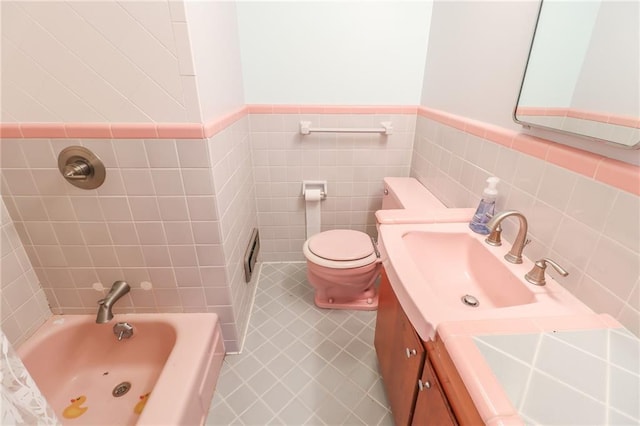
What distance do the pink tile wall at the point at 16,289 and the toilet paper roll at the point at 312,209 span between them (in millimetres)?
1379

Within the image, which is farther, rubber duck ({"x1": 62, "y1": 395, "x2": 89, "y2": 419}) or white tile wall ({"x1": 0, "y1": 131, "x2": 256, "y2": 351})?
rubber duck ({"x1": 62, "y1": 395, "x2": 89, "y2": 419})

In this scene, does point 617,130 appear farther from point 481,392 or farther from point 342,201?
point 342,201

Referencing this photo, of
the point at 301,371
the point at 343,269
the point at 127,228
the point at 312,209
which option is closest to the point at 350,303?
the point at 343,269

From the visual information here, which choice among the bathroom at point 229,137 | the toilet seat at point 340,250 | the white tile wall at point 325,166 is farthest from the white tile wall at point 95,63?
the toilet seat at point 340,250

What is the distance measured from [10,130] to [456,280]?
5.47ft

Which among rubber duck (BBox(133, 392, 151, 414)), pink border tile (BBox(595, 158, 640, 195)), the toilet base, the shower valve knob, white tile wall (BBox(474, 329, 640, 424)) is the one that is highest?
pink border tile (BBox(595, 158, 640, 195))

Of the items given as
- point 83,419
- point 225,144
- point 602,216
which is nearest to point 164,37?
point 225,144

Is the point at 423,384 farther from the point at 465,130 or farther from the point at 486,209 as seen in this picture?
the point at 465,130

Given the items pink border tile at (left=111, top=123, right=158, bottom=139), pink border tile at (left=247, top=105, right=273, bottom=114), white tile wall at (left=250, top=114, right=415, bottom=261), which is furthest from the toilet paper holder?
pink border tile at (left=111, top=123, right=158, bottom=139)

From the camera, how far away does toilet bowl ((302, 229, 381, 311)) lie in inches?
64.4

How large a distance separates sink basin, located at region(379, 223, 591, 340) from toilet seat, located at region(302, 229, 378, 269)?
0.57 meters

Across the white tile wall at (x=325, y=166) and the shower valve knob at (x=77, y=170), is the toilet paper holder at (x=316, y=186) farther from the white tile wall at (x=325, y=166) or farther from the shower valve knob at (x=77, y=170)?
the shower valve knob at (x=77, y=170)

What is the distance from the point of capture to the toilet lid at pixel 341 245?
1.65m

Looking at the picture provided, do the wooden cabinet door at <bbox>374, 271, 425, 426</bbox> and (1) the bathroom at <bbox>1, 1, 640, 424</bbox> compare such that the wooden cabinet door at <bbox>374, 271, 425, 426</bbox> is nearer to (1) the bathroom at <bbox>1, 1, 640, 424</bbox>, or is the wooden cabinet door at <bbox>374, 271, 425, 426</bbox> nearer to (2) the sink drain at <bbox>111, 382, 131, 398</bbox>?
(1) the bathroom at <bbox>1, 1, 640, 424</bbox>
